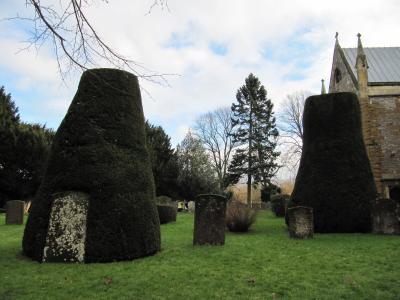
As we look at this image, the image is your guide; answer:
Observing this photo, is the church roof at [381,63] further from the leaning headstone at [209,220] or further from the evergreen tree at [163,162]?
the evergreen tree at [163,162]

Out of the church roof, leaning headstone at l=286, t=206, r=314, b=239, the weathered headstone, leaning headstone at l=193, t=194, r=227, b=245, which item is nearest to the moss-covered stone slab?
leaning headstone at l=193, t=194, r=227, b=245

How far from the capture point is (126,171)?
9227 mm

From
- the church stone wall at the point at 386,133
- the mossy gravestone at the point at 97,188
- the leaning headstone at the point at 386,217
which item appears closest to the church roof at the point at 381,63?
the church stone wall at the point at 386,133

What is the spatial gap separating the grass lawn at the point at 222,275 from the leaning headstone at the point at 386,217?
326 cm

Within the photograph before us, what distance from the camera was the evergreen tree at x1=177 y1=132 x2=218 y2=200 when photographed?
37.9 meters

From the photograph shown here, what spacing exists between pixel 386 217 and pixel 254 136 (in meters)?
31.5

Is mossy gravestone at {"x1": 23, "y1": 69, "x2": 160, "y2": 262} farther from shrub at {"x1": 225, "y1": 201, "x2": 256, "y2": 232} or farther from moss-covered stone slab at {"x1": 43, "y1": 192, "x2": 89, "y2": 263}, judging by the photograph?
shrub at {"x1": 225, "y1": 201, "x2": 256, "y2": 232}

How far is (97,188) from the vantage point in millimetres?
8773

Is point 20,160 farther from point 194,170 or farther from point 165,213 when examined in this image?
point 165,213

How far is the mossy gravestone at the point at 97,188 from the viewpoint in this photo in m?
8.36

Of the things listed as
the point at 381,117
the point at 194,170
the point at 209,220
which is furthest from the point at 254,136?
the point at 209,220

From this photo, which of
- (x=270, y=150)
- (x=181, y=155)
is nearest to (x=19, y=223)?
(x=181, y=155)

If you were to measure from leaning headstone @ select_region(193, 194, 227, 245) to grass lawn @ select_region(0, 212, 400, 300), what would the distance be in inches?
19.6

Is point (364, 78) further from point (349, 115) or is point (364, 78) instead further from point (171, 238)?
point (171, 238)
